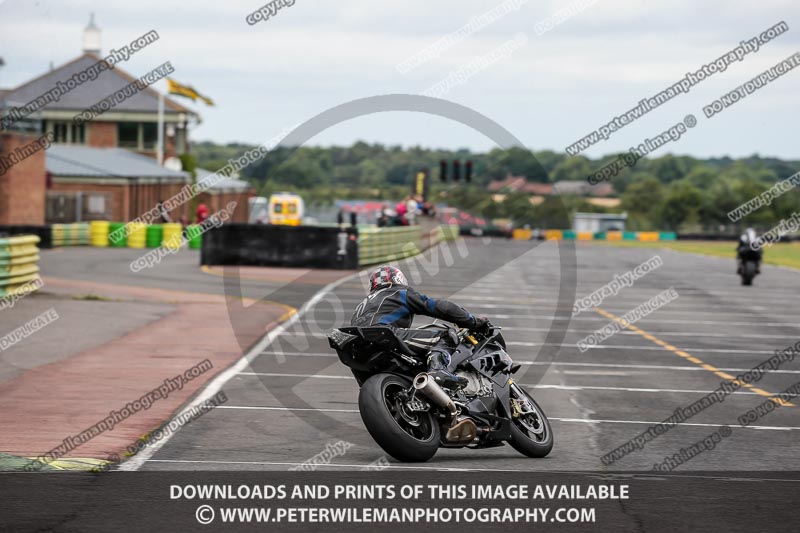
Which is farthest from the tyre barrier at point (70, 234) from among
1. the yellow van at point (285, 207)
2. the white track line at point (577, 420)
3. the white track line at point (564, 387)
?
the white track line at point (577, 420)

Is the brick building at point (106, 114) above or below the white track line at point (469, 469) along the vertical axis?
above

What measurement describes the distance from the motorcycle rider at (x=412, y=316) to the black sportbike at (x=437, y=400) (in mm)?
83

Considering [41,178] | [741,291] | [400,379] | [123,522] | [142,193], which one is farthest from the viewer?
[142,193]

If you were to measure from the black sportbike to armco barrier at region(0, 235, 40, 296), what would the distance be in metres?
15.5

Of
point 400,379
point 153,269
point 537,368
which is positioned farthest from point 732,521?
point 153,269

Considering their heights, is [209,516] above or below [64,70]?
below

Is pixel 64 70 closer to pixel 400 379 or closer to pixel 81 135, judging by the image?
pixel 81 135

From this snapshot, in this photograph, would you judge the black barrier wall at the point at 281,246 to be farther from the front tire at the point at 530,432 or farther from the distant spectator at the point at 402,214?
the front tire at the point at 530,432

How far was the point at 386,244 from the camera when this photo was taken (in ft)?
138

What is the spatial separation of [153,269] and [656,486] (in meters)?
28.9

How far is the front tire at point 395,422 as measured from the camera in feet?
29.6

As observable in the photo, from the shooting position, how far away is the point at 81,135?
78375 millimetres

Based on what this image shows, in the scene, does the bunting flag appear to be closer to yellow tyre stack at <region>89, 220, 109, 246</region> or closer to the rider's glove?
yellow tyre stack at <region>89, 220, 109, 246</region>

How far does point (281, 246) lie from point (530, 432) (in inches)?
1082
